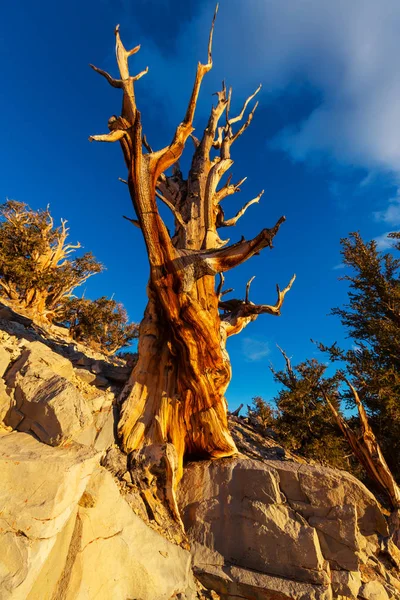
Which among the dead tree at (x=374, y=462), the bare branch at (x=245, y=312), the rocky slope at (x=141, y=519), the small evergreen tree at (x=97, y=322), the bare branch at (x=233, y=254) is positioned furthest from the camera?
the small evergreen tree at (x=97, y=322)

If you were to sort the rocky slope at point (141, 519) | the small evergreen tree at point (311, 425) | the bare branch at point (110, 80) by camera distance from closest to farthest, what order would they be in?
1. the rocky slope at point (141, 519)
2. the bare branch at point (110, 80)
3. the small evergreen tree at point (311, 425)

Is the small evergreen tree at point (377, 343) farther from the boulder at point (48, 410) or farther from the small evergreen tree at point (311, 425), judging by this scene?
the boulder at point (48, 410)

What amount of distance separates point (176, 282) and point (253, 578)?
3.84 meters

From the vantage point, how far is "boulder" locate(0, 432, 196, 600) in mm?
2143

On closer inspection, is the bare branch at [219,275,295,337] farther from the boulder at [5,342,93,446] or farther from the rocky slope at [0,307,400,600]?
the boulder at [5,342,93,446]

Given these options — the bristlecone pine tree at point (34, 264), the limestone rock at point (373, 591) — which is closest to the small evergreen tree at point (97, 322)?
the bristlecone pine tree at point (34, 264)

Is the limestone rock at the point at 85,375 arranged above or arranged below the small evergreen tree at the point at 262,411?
below

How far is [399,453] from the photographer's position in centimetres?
779

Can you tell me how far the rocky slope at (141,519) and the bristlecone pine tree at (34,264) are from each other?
27.1ft

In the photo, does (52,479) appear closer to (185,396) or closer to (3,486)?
(3,486)

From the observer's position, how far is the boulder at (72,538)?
2.14 metres

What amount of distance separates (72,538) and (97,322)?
1442 centimetres

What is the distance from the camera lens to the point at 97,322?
1648 centimetres

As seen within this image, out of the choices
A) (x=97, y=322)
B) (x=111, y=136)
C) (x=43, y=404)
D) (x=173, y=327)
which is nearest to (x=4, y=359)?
(x=43, y=404)
